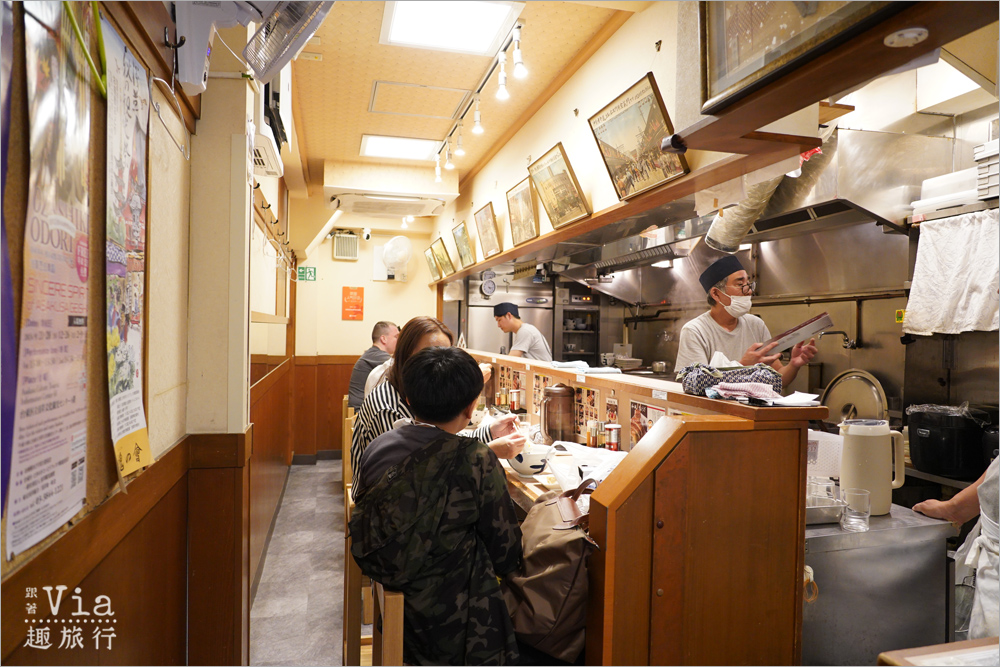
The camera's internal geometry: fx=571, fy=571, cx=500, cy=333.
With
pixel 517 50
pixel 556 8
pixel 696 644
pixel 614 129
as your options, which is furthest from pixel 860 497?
pixel 556 8

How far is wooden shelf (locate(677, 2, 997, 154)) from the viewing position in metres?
1.07

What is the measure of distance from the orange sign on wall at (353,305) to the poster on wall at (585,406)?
229 inches

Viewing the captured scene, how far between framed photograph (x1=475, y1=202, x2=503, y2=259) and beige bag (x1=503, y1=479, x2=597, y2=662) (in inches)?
161

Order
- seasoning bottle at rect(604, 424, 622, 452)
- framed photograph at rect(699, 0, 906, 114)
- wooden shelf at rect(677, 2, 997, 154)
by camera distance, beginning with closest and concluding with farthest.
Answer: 1. wooden shelf at rect(677, 2, 997, 154)
2. framed photograph at rect(699, 0, 906, 114)
3. seasoning bottle at rect(604, 424, 622, 452)

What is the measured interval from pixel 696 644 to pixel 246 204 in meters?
2.21

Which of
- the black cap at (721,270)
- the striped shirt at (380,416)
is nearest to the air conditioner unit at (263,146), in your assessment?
the striped shirt at (380,416)

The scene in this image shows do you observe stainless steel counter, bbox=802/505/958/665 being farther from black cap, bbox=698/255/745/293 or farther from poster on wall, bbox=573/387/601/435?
black cap, bbox=698/255/745/293

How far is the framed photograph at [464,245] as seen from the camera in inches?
259

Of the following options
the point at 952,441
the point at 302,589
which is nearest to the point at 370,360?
the point at 302,589

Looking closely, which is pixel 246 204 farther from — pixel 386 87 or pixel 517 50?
pixel 386 87

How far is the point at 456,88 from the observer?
4.38 m

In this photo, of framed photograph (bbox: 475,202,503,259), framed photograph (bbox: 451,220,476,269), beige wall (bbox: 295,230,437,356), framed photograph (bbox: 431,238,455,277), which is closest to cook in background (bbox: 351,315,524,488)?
framed photograph (bbox: 475,202,503,259)

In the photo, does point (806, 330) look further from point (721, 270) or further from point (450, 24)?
point (450, 24)

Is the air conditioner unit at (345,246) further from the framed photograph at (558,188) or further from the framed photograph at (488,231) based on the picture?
the framed photograph at (558,188)
